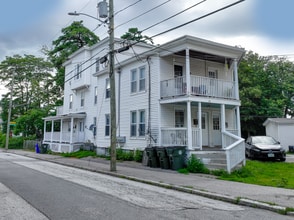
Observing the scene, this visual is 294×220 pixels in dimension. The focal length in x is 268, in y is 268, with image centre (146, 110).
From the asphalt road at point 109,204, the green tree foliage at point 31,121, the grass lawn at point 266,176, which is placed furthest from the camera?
the green tree foliage at point 31,121

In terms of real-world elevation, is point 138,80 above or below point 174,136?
above

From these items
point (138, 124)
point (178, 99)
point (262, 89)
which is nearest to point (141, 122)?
point (138, 124)

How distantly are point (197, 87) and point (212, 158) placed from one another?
4.19 m

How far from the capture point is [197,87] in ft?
50.9

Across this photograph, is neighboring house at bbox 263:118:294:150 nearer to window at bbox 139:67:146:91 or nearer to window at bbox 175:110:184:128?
window at bbox 175:110:184:128

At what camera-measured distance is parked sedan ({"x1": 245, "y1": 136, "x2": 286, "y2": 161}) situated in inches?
641

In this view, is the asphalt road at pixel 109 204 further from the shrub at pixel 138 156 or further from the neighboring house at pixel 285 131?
the neighboring house at pixel 285 131

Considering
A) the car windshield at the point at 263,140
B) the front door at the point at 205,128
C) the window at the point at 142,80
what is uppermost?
the window at the point at 142,80

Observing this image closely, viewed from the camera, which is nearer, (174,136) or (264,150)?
(174,136)

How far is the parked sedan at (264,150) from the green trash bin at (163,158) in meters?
6.48

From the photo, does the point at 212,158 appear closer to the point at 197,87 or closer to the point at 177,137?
the point at 177,137

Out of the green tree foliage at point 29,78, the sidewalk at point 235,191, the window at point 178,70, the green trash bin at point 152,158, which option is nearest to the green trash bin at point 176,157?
the green trash bin at point 152,158

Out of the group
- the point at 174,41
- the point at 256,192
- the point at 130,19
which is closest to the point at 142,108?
the point at 174,41

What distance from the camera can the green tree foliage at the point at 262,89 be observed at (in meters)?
33.8
